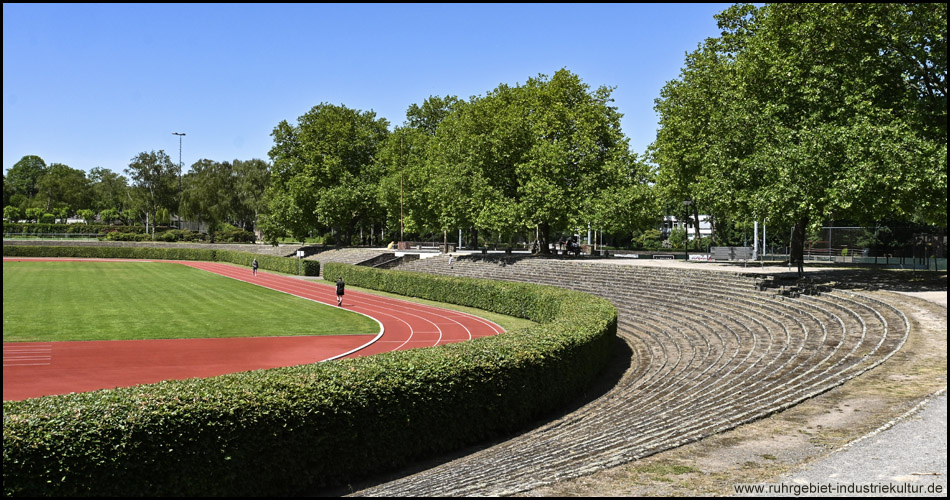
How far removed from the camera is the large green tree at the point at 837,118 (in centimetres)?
2142

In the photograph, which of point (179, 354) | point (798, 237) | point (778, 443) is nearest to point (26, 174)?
point (179, 354)

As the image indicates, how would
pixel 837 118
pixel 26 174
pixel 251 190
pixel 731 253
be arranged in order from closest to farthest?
pixel 837 118 < pixel 731 253 < pixel 251 190 < pixel 26 174

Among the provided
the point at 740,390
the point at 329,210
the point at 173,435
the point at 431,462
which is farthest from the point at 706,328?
the point at 329,210

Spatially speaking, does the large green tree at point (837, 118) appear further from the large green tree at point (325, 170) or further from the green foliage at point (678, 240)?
the green foliage at point (678, 240)

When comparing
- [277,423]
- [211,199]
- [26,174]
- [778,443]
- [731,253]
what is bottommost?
[277,423]

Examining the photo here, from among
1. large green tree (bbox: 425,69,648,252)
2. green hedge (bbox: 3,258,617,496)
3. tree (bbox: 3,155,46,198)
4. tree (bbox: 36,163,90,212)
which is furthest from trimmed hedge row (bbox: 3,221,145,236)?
green hedge (bbox: 3,258,617,496)

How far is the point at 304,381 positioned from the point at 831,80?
2410 cm

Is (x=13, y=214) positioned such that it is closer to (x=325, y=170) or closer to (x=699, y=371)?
(x=325, y=170)

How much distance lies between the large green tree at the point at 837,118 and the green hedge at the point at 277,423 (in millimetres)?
14970

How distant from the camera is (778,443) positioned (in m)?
8.02

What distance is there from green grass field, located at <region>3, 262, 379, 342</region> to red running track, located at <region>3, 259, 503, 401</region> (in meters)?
1.53

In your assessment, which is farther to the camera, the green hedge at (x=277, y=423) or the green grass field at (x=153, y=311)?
the green grass field at (x=153, y=311)

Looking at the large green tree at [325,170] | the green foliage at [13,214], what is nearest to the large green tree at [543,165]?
the large green tree at [325,170]

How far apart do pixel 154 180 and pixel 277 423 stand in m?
122
